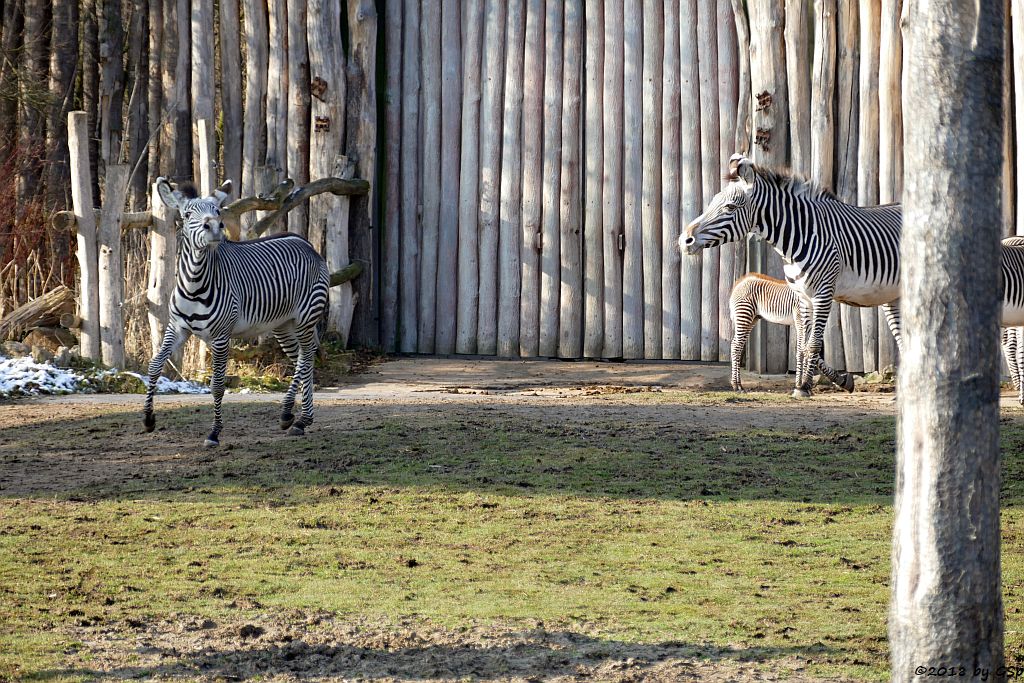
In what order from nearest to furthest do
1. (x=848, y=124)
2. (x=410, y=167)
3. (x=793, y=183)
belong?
(x=793, y=183) → (x=848, y=124) → (x=410, y=167)

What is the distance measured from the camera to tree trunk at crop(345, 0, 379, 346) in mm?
14164

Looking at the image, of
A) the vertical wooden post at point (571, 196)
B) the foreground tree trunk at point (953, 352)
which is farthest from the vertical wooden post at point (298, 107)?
the foreground tree trunk at point (953, 352)

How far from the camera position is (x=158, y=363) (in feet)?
28.0

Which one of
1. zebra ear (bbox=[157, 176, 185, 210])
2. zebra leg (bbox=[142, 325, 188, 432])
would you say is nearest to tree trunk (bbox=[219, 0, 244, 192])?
zebra ear (bbox=[157, 176, 185, 210])

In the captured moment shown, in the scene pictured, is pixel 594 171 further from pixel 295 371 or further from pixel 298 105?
pixel 295 371

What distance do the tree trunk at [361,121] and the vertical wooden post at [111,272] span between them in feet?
9.07

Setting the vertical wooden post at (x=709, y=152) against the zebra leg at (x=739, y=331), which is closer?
the zebra leg at (x=739, y=331)

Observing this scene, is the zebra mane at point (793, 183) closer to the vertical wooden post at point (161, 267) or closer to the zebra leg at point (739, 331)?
the zebra leg at point (739, 331)

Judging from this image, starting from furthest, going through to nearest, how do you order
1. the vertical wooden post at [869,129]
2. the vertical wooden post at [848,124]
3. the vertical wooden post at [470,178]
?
the vertical wooden post at [470,178], the vertical wooden post at [848,124], the vertical wooden post at [869,129]

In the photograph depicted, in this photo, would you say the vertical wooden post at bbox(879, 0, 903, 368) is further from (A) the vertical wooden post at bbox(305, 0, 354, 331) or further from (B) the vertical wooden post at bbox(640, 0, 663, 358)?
(A) the vertical wooden post at bbox(305, 0, 354, 331)

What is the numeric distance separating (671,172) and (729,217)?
7.36 ft

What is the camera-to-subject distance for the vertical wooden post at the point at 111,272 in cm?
1212

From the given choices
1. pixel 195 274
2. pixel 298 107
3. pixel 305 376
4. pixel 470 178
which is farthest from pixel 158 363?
pixel 470 178

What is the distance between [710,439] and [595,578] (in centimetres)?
330
